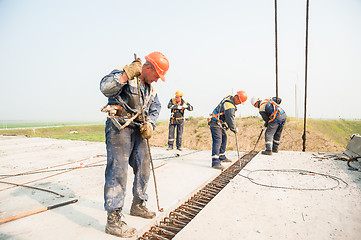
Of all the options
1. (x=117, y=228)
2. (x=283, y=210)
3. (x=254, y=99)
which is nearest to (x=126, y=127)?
(x=117, y=228)

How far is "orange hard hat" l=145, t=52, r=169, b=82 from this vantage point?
7.36 feet

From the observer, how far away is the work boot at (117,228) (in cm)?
204

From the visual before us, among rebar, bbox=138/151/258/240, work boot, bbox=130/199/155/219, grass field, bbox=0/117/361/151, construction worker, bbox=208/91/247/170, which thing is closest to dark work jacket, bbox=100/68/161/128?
work boot, bbox=130/199/155/219

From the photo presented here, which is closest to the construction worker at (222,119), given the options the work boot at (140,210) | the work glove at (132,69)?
the work boot at (140,210)

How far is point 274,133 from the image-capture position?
6391mm

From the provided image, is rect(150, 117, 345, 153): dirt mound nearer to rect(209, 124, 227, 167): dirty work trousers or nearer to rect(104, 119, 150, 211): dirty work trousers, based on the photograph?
rect(209, 124, 227, 167): dirty work trousers

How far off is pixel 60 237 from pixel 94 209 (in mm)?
637

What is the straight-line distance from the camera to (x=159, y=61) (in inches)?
88.2

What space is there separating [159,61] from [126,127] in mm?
752

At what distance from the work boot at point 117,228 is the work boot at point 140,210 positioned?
0.95 ft

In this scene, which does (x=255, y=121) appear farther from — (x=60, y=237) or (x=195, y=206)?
(x=60, y=237)

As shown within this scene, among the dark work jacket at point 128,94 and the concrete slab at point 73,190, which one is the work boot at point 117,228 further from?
the dark work jacket at point 128,94

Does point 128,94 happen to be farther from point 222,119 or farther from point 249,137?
point 249,137

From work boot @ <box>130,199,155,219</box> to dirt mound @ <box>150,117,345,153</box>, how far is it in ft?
22.8
